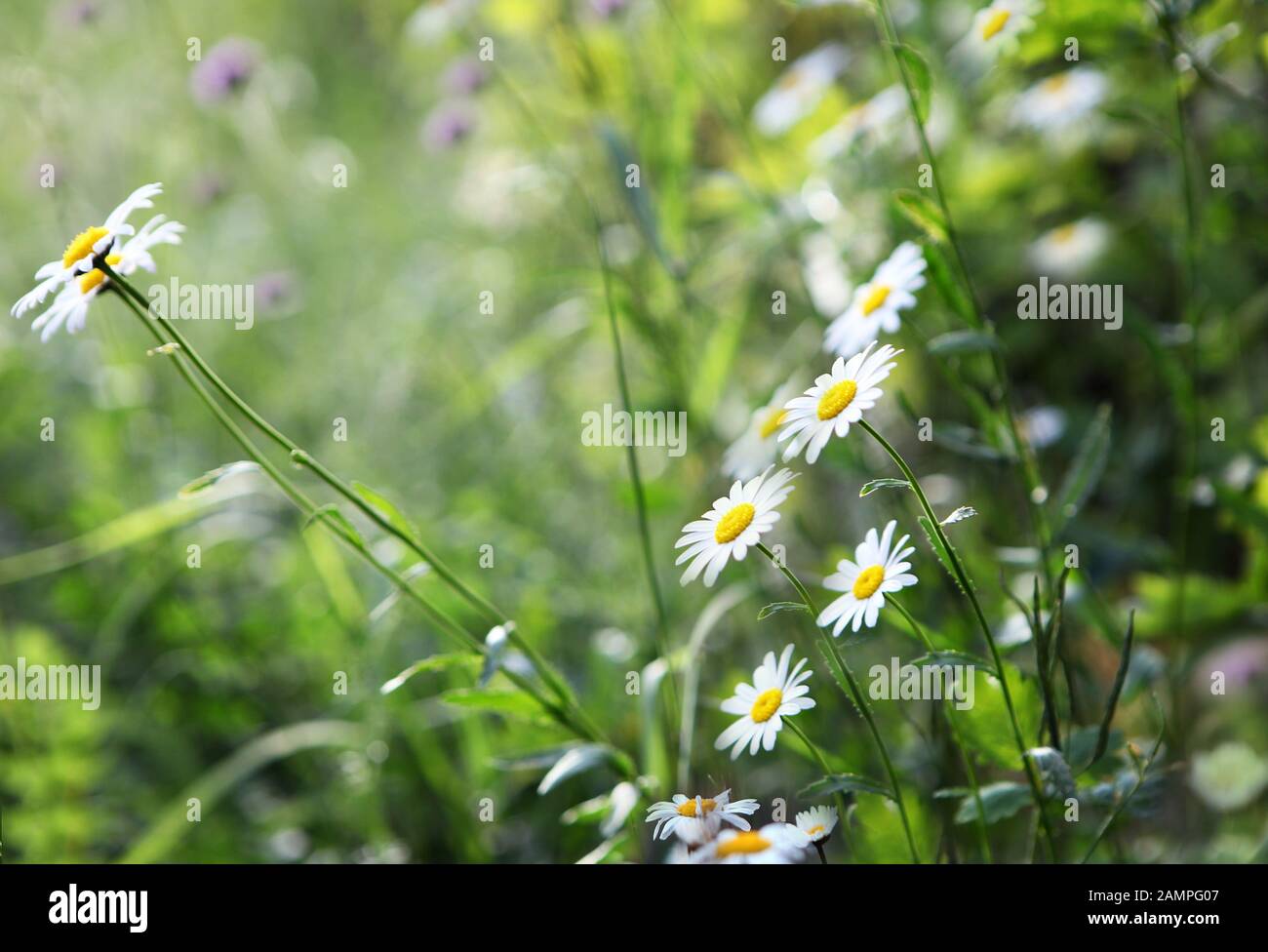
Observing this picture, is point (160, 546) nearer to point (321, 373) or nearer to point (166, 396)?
point (166, 396)

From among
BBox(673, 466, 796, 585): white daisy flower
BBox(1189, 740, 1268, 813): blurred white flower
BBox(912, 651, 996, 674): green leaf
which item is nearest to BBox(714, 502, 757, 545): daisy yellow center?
BBox(673, 466, 796, 585): white daisy flower

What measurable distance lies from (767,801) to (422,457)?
2.58ft

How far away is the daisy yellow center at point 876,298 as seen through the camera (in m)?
0.71

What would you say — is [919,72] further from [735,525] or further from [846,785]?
[846,785]

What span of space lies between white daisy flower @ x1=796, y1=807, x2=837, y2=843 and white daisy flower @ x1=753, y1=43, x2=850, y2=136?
2.74ft

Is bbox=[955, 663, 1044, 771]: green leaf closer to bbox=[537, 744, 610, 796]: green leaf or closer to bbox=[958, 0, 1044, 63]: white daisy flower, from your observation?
bbox=[537, 744, 610, 796]: green leaf

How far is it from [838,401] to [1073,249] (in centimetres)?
81

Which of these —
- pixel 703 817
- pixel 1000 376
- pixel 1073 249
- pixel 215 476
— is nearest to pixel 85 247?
pixel 215 476

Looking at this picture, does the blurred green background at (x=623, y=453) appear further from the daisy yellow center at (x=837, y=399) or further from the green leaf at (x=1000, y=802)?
the daisy yellow center at (x=837, y=399)

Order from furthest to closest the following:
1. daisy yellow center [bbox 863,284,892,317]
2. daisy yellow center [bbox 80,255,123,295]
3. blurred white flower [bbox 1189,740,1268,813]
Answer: blurred white flower [bbox 1189,740,1268,813] → daisy yellow center [bbox 863,284,892,317] → daisy yellow center [bbox 80,255,123,295]

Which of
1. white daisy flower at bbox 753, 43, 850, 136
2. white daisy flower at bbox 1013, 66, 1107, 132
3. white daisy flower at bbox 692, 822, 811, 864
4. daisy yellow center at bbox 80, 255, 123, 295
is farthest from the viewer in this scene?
white daisy flower at bbox 753, 43, 850, 136

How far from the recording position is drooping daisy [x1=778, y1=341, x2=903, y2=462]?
545mm
